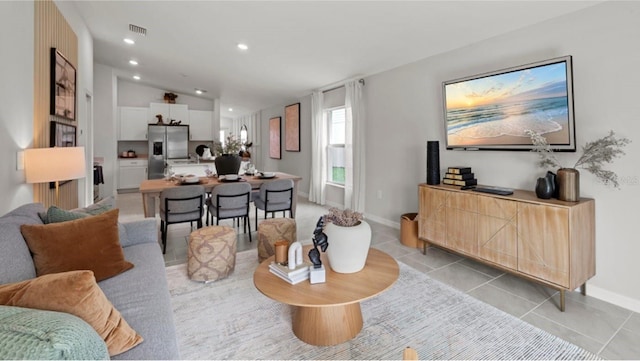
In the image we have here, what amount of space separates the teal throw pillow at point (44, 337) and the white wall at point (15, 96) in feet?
5.85

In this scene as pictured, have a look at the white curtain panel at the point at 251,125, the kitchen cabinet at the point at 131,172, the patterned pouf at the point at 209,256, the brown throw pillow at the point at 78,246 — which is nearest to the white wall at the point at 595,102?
the patterned pouf at the point at 209,256

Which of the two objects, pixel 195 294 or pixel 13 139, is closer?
pixel 13 139

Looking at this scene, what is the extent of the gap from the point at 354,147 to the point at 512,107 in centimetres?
264

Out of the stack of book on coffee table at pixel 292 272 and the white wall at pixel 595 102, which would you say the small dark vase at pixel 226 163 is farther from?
the stack of book on coffee table at pixel 292 272

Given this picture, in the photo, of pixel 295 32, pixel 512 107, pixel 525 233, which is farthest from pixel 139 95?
pixel 525 233

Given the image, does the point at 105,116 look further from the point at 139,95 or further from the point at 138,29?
the point at 138,29

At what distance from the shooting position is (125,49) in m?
5.46

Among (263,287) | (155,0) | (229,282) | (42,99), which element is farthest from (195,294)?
(155,0)

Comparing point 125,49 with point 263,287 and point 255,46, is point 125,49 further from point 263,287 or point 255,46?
point 263,287

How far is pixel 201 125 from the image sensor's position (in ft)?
29.2

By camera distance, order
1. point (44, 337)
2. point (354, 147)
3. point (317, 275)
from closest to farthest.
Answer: point (44, 337) → point (317, 275) → point (354, 147)

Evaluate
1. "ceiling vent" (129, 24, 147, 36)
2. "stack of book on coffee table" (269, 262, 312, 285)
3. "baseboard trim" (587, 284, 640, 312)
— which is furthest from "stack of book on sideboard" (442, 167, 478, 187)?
"ceiling vent" (129, 24, 147, 36)

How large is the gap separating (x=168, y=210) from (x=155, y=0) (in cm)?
232

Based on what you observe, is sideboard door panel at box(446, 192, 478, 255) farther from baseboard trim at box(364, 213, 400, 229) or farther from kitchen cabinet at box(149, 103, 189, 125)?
kitchen cabinet at box(149, 103, 189, 125)
